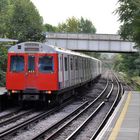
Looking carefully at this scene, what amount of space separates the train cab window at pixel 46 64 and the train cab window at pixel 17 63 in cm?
88

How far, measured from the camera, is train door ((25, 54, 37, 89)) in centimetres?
2454

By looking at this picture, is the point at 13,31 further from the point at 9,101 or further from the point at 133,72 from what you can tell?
the point at 133,72

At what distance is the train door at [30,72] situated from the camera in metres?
24.5

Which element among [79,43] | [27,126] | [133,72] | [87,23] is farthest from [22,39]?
[87,23]

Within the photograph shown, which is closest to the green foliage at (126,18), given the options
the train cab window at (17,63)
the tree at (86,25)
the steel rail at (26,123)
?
the steel rail at (26,123)

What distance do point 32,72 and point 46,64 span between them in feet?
2.35

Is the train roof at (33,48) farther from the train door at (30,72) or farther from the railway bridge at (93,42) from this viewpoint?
the railway bridge at (93,42)

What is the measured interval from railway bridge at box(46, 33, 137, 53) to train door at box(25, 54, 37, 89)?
40.7 metres

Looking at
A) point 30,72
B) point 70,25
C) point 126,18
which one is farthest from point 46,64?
point 70,25

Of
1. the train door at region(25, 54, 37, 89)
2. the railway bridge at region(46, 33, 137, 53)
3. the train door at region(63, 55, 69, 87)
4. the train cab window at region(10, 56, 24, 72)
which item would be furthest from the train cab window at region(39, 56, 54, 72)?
the railway bridge at region(46, 33, 137, 53)

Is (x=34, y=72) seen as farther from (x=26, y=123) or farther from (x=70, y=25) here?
(x=70, y=25)

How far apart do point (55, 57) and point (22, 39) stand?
74.0ft

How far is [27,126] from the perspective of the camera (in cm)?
1889

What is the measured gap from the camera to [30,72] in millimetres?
24672
